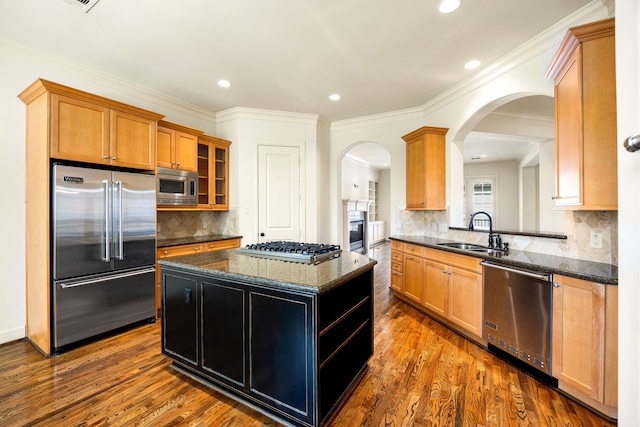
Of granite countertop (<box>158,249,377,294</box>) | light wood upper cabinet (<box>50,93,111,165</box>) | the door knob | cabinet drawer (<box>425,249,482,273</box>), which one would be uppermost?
light wood upper cabinet (<box>50,93,111,165</box>)

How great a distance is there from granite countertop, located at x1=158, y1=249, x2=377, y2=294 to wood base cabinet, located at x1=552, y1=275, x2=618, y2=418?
1346 mm

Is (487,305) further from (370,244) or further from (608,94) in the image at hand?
(370,244)

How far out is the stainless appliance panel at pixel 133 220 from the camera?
2785 millimetres

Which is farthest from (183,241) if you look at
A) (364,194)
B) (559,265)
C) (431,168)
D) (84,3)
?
(364,194)

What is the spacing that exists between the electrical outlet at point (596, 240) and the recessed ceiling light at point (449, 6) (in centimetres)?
214

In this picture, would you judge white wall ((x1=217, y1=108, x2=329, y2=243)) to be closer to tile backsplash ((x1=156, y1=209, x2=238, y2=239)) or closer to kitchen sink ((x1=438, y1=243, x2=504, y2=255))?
tile backsplash ((x1=156, y1=209, x2=238, y2=239))

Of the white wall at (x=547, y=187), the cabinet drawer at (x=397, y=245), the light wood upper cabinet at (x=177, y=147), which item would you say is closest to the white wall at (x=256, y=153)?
the light wood upper cabinet at (x=177, y=147)

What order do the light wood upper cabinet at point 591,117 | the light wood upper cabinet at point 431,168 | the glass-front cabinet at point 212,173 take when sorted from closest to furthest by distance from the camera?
1. the light wood upper cabinet at point 591,117
2. the light wood upper cabinet at point 431,168
3. the glass-front cabinet at point 212,173

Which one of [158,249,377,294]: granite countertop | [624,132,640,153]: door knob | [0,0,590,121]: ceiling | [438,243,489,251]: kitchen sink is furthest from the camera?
[438,243,489,251]: kitchen sink

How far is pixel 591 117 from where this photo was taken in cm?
183

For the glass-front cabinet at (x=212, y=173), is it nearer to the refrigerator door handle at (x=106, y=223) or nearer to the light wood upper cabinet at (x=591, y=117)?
the refrigerator door handle at (x=106, y=223)

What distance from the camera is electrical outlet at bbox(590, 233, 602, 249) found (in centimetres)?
214

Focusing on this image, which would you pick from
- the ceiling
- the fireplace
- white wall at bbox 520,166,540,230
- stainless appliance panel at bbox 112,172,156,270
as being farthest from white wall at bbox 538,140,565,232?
stainless appliance panel at bbox 112,172,156,270

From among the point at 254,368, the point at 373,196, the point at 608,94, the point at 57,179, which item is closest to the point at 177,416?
the point at 254,368
